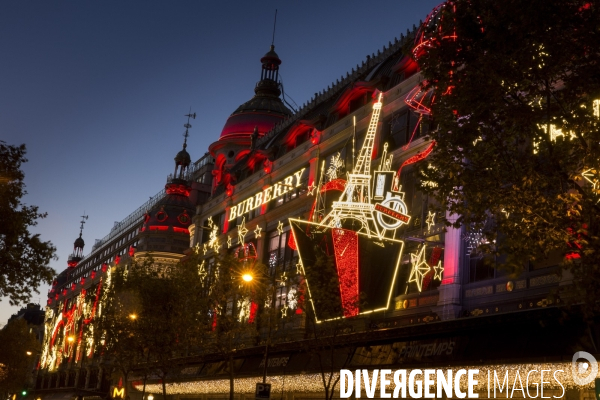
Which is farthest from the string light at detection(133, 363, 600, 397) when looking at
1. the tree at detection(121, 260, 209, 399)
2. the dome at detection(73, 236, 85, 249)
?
the dome at detection(73, 236, 85, 249)

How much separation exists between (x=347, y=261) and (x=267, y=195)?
671 inches

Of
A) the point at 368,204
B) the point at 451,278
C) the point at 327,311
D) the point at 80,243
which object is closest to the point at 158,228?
the point at 368,204

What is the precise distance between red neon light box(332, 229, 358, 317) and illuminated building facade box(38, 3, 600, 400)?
0.05 m

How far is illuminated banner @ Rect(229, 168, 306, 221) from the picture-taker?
47.0 m

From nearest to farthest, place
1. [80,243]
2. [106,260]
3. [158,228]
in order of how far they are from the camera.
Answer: [158,228] → [106,260] → [80,243]

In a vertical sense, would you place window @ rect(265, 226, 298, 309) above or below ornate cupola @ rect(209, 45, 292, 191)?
below

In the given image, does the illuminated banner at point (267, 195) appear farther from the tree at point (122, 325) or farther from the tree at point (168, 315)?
the tree at point (122, 325)

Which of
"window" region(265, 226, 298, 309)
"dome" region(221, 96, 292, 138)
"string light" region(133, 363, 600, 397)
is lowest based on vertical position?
"string light" region(133, 363, 600, 397)

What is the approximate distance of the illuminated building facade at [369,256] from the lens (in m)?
26.1

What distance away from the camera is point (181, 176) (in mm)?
94938

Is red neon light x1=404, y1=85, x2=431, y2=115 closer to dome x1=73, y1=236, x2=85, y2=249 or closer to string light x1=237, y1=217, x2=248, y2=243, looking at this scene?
string light x1=237, y1=217, x2=248, y2=243

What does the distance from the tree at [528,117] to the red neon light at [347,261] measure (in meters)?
16.5

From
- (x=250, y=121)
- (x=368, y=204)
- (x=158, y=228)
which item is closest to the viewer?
(x=368, y=204)

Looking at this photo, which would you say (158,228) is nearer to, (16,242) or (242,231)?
(242,231)
